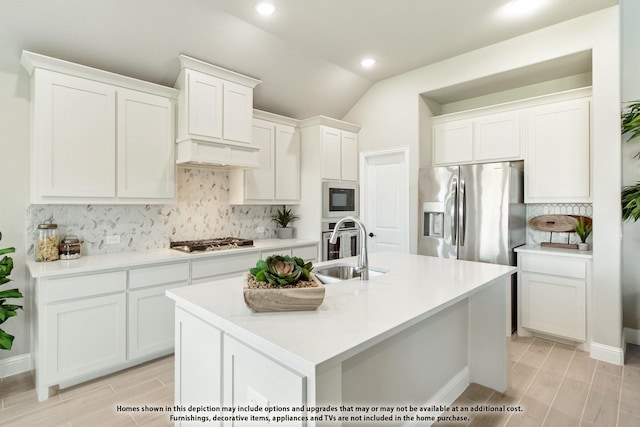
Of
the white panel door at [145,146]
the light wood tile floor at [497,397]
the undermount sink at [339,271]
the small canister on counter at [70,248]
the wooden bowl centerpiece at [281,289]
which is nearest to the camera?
the wooden bowl centerpiece at [281,289]

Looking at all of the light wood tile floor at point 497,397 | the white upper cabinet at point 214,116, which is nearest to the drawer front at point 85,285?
the light wood tile floor at point 497,397

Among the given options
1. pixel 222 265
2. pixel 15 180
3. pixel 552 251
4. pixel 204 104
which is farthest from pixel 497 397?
pixel 15 180

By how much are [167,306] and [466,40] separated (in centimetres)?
372

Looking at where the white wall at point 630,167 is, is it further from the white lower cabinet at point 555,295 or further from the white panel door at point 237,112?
the white panel door at point 237,112

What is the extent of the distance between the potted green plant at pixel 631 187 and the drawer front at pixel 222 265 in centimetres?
328

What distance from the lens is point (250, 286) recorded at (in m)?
1.36

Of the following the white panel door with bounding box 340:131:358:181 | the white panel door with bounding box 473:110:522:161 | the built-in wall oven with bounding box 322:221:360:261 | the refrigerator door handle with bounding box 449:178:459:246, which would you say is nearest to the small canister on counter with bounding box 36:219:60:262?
the built-in wall oven with bounding box 322:221:360:261

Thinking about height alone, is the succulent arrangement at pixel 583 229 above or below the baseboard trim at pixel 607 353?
above

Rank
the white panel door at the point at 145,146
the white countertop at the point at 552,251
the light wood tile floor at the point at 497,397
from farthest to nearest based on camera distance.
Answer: the white countertop at the point at 552,251
the white panel door at the point at 145,146
the light wood tile floor at the point at 497,397

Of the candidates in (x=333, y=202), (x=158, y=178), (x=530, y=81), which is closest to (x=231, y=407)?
(x=158, y=178)

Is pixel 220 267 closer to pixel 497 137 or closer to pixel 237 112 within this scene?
pixel 237 112

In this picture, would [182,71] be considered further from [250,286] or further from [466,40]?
[466,40]

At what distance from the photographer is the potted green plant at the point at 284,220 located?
4.24 m

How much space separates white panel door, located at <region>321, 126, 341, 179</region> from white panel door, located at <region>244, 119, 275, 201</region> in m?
0.63
